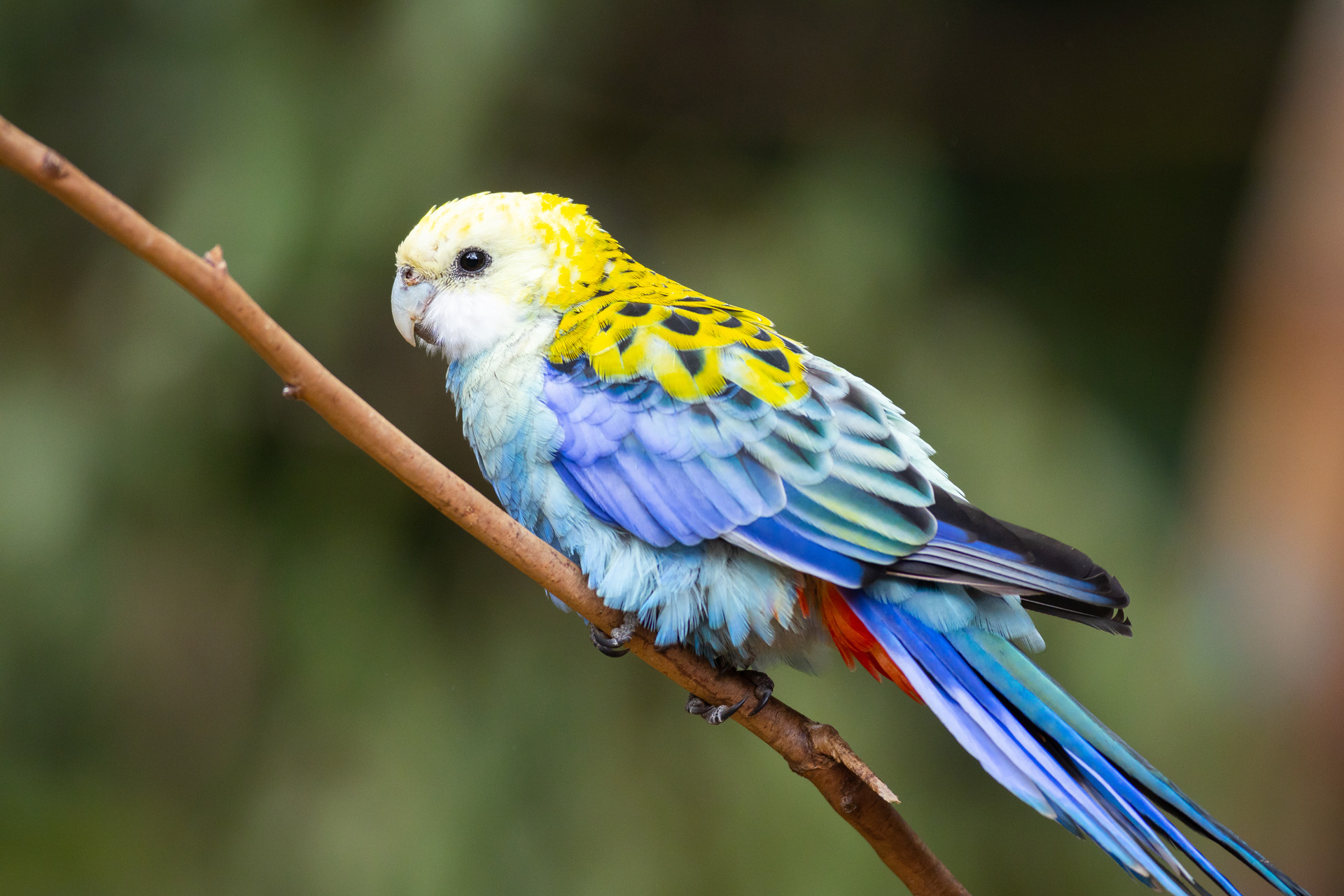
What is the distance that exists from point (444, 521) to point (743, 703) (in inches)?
72.6

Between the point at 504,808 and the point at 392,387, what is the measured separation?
1.45m

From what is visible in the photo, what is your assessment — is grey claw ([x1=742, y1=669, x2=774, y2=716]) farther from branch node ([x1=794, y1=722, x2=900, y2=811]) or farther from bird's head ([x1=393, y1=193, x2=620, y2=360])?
bird's head ([x1=393, y1=193, x2=620, y2=360])

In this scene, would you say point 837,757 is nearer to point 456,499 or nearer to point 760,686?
point 760,686

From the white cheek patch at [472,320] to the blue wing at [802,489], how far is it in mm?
180

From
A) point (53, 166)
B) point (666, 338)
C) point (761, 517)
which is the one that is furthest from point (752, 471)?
point (53, 166)

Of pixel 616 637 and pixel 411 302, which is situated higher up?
pixel 411 302

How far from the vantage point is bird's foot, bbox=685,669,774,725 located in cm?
169

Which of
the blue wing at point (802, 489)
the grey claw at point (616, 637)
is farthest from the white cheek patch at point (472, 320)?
the grey claw at point (616, 637)

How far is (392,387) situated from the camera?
345 cm

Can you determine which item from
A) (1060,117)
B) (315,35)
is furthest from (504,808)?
(1060,117)

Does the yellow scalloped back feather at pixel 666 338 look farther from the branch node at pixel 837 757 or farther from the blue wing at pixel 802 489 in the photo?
the branch node at pixel 837 757

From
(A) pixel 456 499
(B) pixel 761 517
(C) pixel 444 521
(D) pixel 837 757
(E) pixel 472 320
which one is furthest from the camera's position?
(C) pixel 444 521

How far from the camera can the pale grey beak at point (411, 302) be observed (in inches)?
80.7

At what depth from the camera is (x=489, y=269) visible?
202cm
